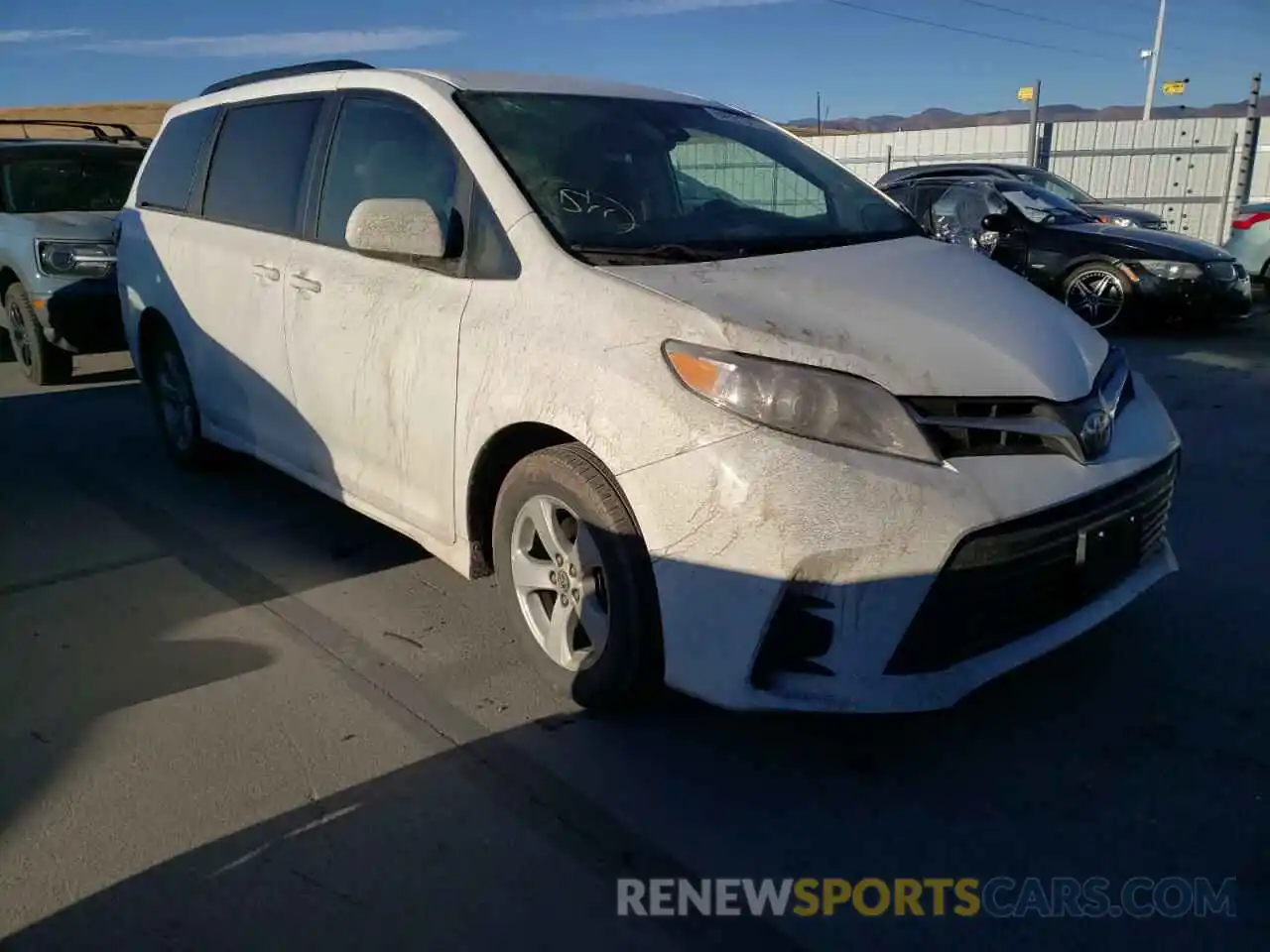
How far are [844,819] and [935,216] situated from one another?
29.9 feet

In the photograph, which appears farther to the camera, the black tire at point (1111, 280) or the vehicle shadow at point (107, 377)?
the black tire at point (1111, 280)

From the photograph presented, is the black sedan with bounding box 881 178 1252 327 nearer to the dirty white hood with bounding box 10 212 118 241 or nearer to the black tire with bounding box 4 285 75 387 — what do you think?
the dirty white hood with bounding box 10 212 118 241

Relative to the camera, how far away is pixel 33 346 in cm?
755

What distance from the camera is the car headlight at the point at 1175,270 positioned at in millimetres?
9156

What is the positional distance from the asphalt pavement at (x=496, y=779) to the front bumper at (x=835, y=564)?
36 centimetres

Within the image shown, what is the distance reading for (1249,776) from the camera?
267 centimetres

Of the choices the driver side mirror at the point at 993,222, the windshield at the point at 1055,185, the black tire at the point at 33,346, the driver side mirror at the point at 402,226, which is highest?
the windshield at the point at 1055,185

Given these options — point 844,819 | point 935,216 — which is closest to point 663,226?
point 844,819

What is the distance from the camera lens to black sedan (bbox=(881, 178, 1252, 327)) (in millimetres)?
9219

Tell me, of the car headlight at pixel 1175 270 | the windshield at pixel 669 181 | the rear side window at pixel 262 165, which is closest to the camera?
the windshield at pixel 669 181

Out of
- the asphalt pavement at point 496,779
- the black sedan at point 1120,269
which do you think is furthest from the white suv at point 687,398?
the black sedan at point 1120,269

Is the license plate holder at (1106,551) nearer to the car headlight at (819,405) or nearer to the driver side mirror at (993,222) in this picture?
Answer: the car headlight at (819,405)

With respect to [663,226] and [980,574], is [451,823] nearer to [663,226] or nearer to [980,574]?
[980,574]

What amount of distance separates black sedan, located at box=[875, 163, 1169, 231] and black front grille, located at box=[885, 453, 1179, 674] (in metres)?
9.73
